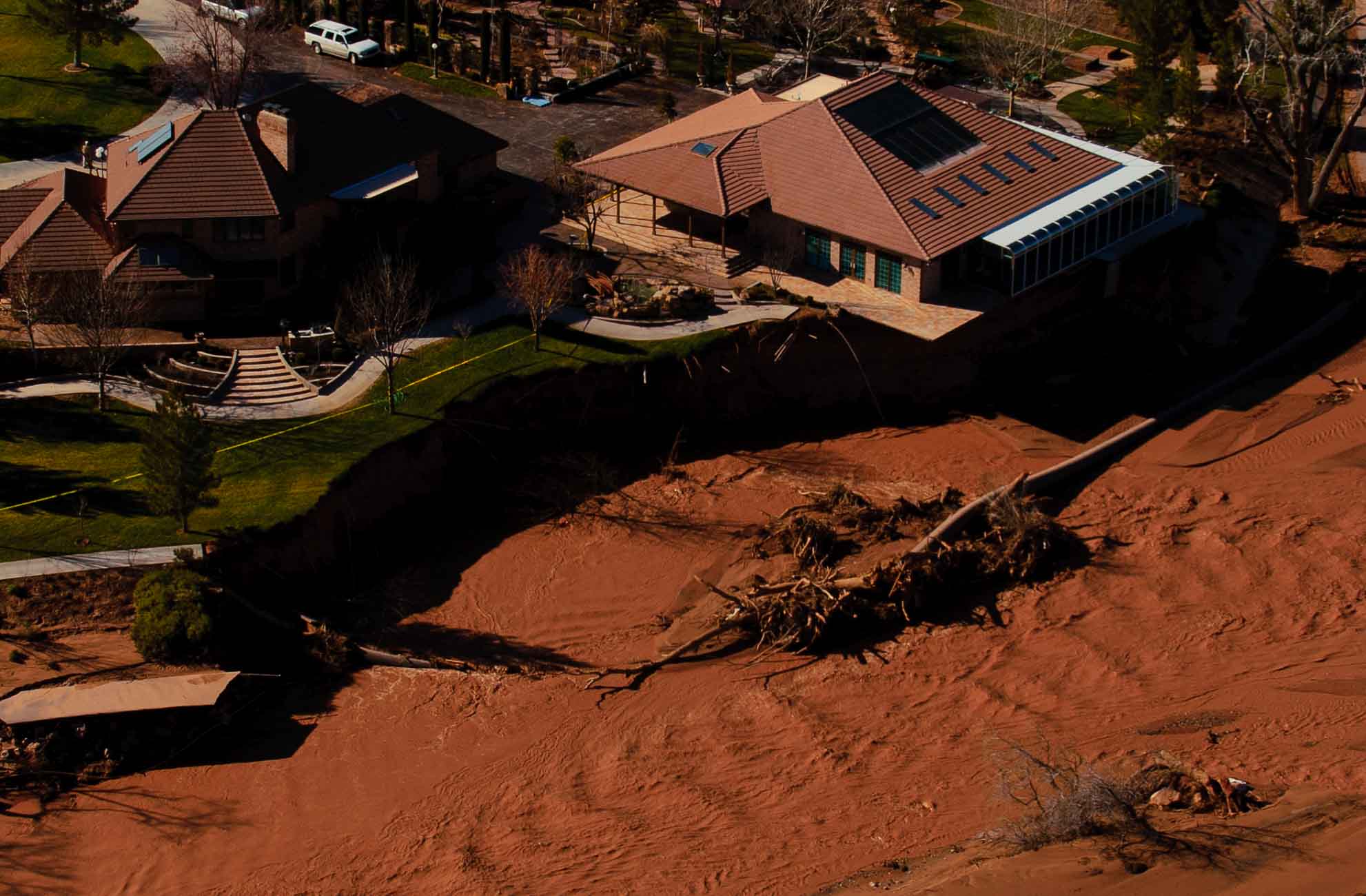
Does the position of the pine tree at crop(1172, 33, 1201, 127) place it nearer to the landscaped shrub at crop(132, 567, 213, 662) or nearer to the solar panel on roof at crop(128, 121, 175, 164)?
the solar panel on roof at crop(128, 121, 175, 164)

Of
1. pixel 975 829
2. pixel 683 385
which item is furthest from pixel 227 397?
pixel 975 829

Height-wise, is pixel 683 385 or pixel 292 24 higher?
pixel 292 24

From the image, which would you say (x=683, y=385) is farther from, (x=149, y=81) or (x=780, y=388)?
(x=149, y=81)

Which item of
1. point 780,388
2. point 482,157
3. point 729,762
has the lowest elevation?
point 729,762

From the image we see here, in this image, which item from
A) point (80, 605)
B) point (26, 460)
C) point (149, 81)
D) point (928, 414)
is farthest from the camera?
point (149, 81)

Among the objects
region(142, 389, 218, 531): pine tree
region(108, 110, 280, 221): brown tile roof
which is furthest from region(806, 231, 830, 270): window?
region(142, 389, 218, 531): pine tree

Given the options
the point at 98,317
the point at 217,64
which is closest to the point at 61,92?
the point at 217,64

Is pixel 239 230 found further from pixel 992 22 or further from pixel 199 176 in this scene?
pixel 992 22
